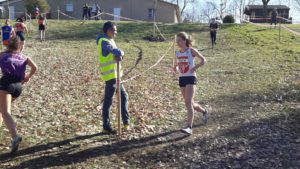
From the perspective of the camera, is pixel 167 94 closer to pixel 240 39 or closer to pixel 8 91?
pixel 8 91

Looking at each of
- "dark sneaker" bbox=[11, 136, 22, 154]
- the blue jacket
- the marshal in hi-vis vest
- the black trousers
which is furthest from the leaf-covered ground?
the blue jacket

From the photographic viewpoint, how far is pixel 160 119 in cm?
834

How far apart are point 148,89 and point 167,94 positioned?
779mm

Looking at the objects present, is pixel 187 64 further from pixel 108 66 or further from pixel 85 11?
pixel 85 11

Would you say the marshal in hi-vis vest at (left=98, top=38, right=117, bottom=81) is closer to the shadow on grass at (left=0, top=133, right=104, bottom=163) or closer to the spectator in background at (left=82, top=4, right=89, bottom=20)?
the shadow on grass at (left=0, top=133, right=104, bottom=163)

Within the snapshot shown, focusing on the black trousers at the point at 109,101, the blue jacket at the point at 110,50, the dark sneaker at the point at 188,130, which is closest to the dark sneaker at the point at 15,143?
the black trousers at the point at 109,101

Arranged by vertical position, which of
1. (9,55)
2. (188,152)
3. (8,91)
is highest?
(9,55)

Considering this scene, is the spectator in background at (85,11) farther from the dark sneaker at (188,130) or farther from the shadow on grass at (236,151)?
the dark sneaker at (188,130)

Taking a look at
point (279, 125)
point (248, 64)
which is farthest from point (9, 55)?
point (248, 64)

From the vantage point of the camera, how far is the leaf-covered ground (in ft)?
19.8

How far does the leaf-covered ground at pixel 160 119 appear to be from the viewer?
603 cm

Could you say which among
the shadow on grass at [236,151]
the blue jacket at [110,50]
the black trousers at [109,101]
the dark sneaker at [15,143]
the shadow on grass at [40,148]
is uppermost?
the blue jacket at [110,50]

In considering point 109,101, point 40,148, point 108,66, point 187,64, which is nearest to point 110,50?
point 108,66

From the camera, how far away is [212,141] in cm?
686
